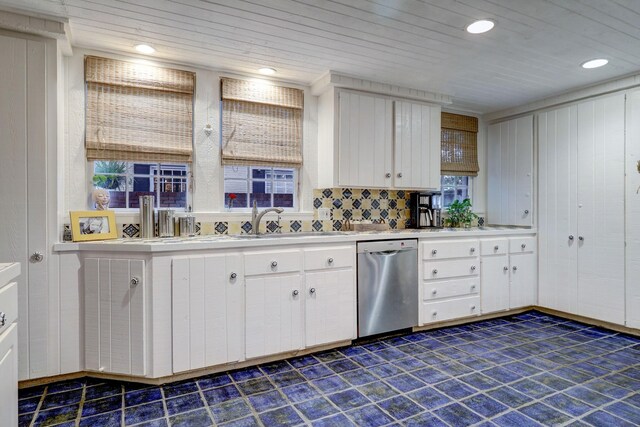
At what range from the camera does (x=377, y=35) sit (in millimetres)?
2564

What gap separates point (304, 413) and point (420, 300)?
1697 mm

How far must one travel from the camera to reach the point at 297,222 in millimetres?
3520

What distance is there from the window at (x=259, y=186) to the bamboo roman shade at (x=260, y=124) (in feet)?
0.35

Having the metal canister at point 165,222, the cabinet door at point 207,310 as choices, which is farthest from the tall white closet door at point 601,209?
the metal canister at point 165,222

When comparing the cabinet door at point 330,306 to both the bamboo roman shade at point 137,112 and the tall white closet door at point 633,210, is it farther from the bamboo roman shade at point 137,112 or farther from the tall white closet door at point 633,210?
the tall white closet door at point 633,210

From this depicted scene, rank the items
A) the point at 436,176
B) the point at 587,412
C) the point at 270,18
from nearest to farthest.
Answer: the point at 587,412 → the point at 270,18 → the point at 436,176

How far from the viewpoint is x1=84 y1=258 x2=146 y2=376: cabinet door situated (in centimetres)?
236

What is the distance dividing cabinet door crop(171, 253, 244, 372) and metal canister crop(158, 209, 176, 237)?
23.4 inches

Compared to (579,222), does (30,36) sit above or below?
above

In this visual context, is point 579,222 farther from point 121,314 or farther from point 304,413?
point 121,314

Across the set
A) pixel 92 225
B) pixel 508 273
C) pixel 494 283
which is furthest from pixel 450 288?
pixel 92 225

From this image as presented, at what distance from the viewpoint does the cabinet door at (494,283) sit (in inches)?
146

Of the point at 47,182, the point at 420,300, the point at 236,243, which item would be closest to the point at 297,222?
the point at 236,243

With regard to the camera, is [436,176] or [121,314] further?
[436,176]
